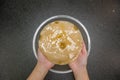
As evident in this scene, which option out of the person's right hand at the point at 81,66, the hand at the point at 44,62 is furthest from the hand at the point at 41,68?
the person's right hand at the point at 81,66

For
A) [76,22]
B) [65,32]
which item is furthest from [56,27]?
[76,22]

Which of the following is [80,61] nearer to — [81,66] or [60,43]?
[81,66]

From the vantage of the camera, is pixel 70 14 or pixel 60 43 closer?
pixel 60 43

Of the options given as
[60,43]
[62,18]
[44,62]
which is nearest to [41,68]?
[44,62]

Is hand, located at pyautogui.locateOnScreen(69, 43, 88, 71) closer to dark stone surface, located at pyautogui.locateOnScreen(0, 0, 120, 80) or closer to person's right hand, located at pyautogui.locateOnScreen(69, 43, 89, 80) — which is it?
person's right hand, located at pyautogui.locateOnScreen(69, 43, 89, 80)

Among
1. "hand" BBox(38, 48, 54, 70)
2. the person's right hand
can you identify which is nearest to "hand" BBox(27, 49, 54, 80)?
"hand" BBox(38, 48, 54, 70)

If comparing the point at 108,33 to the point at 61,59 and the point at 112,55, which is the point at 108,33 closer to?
the point at 112,55

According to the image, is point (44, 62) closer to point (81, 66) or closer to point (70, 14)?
point (81, 66)

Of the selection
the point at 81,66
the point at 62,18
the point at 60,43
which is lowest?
the point at 81,66

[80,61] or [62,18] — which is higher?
[62,18]
